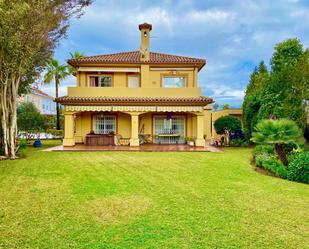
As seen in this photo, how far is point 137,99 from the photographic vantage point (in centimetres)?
2606

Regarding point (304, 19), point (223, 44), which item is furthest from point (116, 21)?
point (304, 19)

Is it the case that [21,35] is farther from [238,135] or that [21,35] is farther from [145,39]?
[238,135]

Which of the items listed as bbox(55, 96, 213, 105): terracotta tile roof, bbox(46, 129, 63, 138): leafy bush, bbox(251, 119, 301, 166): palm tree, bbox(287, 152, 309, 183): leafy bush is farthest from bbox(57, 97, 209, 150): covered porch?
bbox(287, 152, 309, 183): leafy bush

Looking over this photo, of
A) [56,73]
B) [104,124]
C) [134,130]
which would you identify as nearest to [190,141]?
[134,130]

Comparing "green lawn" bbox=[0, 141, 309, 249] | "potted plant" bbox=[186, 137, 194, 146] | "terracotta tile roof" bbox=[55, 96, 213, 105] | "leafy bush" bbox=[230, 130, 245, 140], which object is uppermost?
"terracotta tile roof" bbox=[55, 96, 213, 105]

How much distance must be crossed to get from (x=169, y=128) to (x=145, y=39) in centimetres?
1012

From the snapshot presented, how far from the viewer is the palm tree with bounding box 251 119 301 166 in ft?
48.3

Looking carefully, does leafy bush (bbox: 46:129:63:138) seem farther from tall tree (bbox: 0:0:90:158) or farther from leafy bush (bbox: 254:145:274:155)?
leafy bush (bbox: 254:145:274:155)

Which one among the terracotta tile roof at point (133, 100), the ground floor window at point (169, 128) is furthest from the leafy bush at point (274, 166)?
the ground floor window at point (169, 128)

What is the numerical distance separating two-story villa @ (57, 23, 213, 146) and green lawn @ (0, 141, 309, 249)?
41.4ft

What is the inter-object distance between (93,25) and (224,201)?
23629 mm

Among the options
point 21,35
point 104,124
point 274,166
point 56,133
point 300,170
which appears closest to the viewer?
point 300,170

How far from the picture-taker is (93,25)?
27203 millimetres

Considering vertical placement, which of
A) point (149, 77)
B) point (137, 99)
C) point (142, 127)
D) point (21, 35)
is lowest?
point (142, 127)
